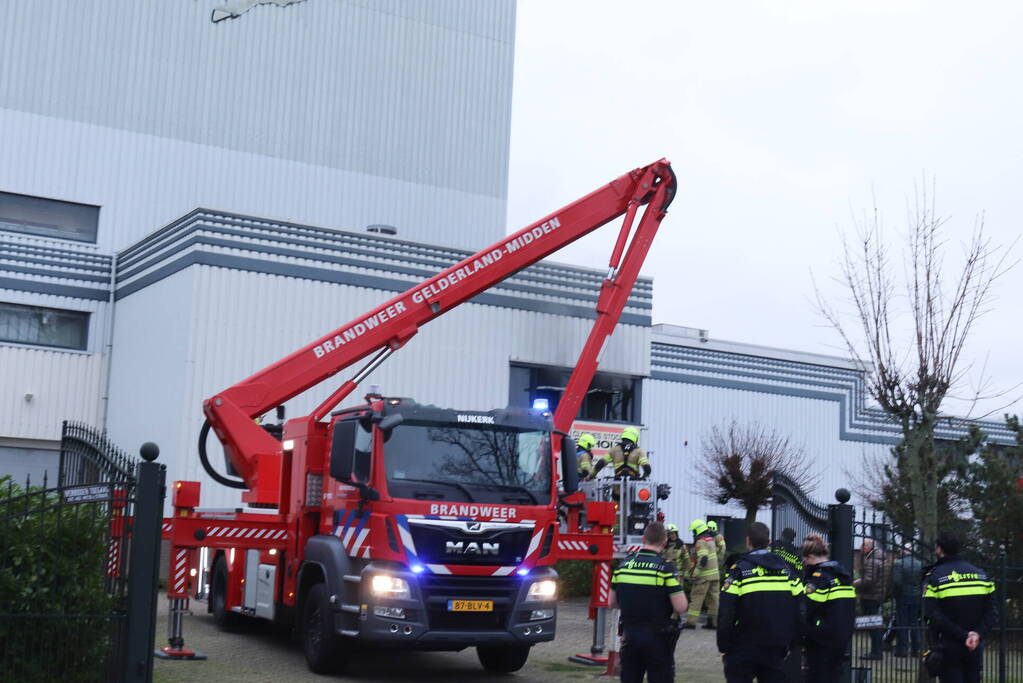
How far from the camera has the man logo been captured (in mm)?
12562

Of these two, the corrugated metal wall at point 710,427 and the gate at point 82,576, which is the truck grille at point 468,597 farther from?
the corrugated metal wall at point 710,427

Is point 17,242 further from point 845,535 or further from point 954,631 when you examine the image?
point 954,631

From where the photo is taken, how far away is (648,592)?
1022 cm

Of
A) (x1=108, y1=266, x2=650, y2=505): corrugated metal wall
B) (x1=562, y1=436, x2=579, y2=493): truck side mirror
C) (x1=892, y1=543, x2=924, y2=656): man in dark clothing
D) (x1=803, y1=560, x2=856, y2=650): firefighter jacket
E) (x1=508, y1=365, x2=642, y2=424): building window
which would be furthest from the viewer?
(x1=508, y1=365, x2=642, y2=424): building window

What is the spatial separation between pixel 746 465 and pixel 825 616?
69.0 feet

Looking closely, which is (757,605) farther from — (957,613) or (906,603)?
(906,603)

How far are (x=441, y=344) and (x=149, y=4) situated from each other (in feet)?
36.8

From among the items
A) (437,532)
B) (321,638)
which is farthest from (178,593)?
(437,532)

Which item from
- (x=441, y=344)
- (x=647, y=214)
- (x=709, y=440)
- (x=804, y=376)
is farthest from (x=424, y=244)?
(x=804, y=376)

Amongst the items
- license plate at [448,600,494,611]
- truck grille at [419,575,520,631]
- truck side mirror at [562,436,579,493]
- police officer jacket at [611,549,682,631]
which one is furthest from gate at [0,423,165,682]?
truck side mirror at [562,436,579,493]

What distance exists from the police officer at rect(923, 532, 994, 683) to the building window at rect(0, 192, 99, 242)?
71.6ft

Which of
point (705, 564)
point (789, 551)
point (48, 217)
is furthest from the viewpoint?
point (48, 217)

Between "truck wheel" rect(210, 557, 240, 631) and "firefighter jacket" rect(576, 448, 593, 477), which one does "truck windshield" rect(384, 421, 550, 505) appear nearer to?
"firefighter jacket" rect(576, 448, 593, 477)

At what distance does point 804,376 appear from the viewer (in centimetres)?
3544
